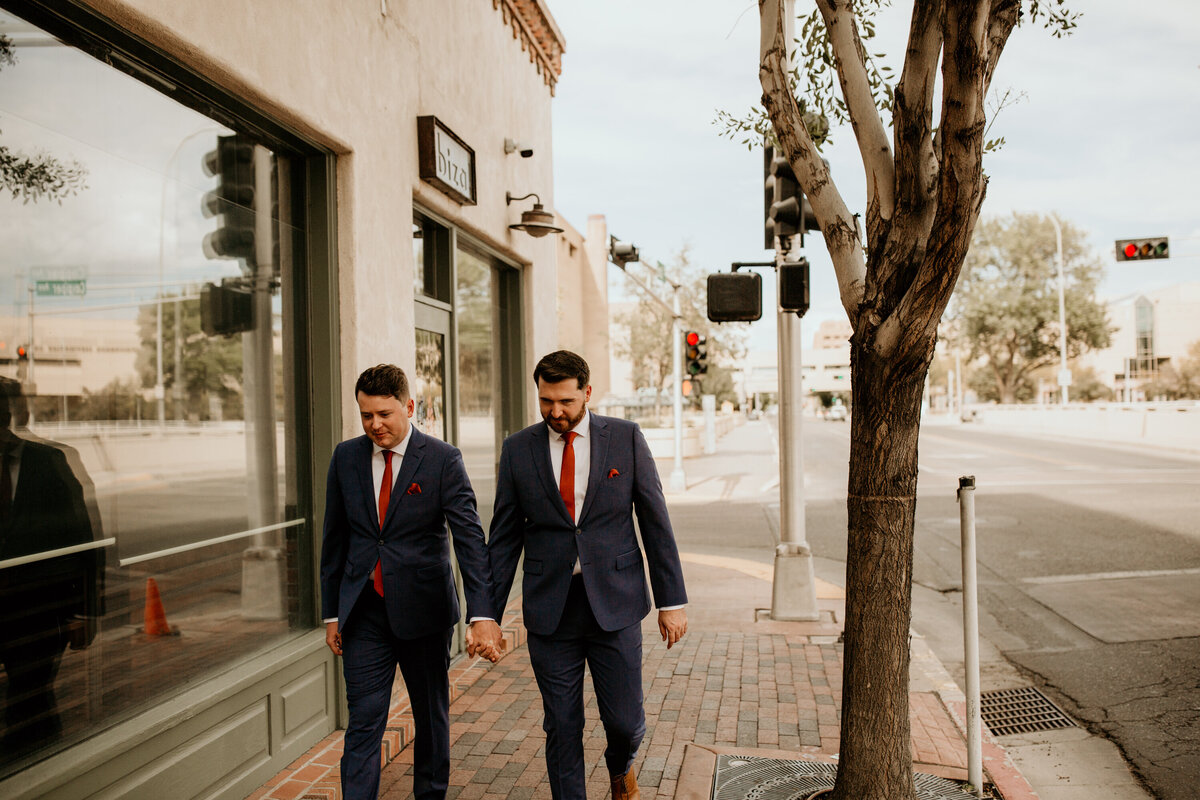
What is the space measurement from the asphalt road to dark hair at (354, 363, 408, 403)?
4.13 metres

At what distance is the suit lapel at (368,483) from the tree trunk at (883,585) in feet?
6.57

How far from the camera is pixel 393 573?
3.44 m

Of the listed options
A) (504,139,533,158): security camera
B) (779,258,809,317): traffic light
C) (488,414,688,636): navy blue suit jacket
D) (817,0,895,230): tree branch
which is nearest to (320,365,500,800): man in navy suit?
(488,414,688,636): navy blue suit jacket

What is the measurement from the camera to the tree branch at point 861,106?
3.59 meters

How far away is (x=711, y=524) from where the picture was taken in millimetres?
14203

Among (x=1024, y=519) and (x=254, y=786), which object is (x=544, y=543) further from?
(x=1024, y=519)


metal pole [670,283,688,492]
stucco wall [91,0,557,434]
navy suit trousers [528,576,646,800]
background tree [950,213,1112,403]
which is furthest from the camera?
background tree [950,213,1112,403]

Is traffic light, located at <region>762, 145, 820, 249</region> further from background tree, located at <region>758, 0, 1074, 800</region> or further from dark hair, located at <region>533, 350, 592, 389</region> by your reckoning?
dark hair, located at <region>533, 350, 592, 389</region>

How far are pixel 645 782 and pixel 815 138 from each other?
3.89 metres

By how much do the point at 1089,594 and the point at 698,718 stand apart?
5.14 metres

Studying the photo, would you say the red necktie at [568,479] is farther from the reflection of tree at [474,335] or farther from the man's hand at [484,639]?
the reflection of tree at [474,335]

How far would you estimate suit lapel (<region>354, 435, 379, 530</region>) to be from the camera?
137 inches

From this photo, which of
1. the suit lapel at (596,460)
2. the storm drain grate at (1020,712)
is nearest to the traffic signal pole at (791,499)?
the storm drain grate at (1020,712)

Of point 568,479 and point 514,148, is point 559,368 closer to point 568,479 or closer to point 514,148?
point 568,479
